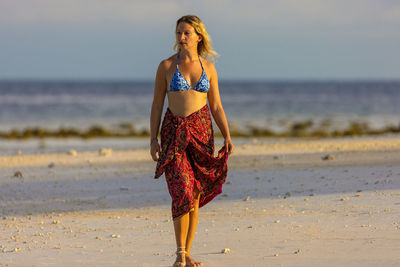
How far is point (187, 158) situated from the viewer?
560cm

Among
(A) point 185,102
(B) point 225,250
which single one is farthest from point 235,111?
(A) point 185,102

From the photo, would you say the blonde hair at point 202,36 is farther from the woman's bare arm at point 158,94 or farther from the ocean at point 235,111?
the ocean at point 235,111

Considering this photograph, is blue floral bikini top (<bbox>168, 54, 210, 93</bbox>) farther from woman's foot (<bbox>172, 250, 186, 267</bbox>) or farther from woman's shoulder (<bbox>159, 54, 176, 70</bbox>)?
woman's foot (<bbox>172, 250, 186, 267</bbox>)

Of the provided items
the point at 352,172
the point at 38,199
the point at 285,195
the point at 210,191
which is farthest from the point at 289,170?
the point at 210,191

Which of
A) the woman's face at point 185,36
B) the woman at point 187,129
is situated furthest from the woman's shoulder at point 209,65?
the woman's face at point 185,36

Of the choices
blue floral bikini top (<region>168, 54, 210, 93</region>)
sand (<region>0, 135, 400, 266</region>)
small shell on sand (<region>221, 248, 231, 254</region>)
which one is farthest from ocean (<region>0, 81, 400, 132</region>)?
blue floral bikini top (<region>168, 54, 210, 93</region>)

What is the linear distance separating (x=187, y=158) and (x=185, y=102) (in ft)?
1.43

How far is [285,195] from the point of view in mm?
8727

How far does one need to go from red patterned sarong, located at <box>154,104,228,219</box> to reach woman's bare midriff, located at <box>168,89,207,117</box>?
1.3 inches

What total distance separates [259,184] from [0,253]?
436cm

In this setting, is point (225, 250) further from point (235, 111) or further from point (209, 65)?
point (235, 111)

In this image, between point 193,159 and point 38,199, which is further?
point 38,199

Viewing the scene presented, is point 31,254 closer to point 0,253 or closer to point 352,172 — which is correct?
point 0,253

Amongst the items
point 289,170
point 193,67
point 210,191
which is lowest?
point 289,170
